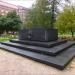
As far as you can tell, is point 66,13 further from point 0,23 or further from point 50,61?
point 0,23

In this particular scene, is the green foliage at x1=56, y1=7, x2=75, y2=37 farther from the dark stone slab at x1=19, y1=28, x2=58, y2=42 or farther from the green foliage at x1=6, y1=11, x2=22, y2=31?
the green foliage at x1=6, y1=11, x2=22, y2=31

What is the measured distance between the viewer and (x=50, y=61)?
16.8 ft

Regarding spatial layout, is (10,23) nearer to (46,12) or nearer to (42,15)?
(42,15)

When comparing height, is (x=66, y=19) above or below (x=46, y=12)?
below

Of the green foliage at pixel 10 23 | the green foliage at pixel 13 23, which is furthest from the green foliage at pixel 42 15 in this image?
the green foliage at pixel 13 23

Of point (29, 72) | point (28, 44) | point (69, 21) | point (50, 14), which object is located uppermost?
point (50, 14)

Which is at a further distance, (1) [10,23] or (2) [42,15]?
(1) [10,23]

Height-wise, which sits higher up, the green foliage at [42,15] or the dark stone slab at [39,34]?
the green foliage at [42,15]

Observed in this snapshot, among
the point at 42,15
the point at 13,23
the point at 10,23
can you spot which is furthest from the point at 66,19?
the point at 10,23

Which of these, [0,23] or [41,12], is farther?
[0,23]

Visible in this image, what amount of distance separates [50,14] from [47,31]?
5.21m

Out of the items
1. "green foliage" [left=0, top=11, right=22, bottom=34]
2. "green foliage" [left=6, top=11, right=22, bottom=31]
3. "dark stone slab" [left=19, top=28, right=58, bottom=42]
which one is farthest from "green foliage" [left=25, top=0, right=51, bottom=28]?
"green foliage" [left=6, top=11, right=22, bottom=31]

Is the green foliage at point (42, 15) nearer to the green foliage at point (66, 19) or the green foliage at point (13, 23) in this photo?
the green foliage at point (66, 19)

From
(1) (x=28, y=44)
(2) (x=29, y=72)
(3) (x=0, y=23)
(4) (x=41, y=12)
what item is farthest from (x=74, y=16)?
(3) (x=0, y=23)
